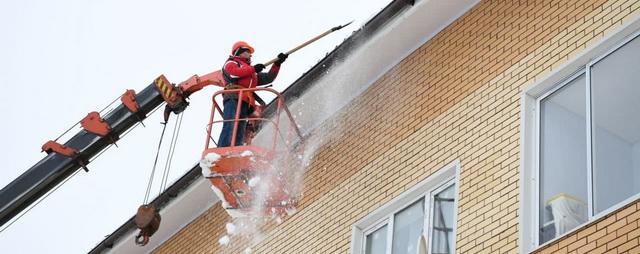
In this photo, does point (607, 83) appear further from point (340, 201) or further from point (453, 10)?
point (340, 201)

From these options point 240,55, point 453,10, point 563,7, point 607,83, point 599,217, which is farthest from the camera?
point 240,55

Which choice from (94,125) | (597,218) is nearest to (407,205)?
(597,218)

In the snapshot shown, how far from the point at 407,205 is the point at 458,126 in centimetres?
108

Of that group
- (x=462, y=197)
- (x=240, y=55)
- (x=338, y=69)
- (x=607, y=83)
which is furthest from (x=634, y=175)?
(x=240, y=55)

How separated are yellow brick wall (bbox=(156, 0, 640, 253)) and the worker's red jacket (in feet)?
4.12

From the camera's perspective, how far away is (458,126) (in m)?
11.6

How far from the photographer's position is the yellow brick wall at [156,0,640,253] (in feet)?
34.4

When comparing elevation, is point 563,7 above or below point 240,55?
below

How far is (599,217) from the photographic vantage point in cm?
907

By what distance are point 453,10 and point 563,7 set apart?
2.02 metres

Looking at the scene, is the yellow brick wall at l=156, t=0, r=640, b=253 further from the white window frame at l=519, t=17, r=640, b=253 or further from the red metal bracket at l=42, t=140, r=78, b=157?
the red metal bracket at l=42, t=140, r=78, b=157

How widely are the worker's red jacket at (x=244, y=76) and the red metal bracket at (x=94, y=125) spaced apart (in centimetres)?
219

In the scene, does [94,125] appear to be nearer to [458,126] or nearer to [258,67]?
[258,67]

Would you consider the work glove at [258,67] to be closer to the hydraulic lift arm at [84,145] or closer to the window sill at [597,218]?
the hydraulic lift arm at [84,145]
